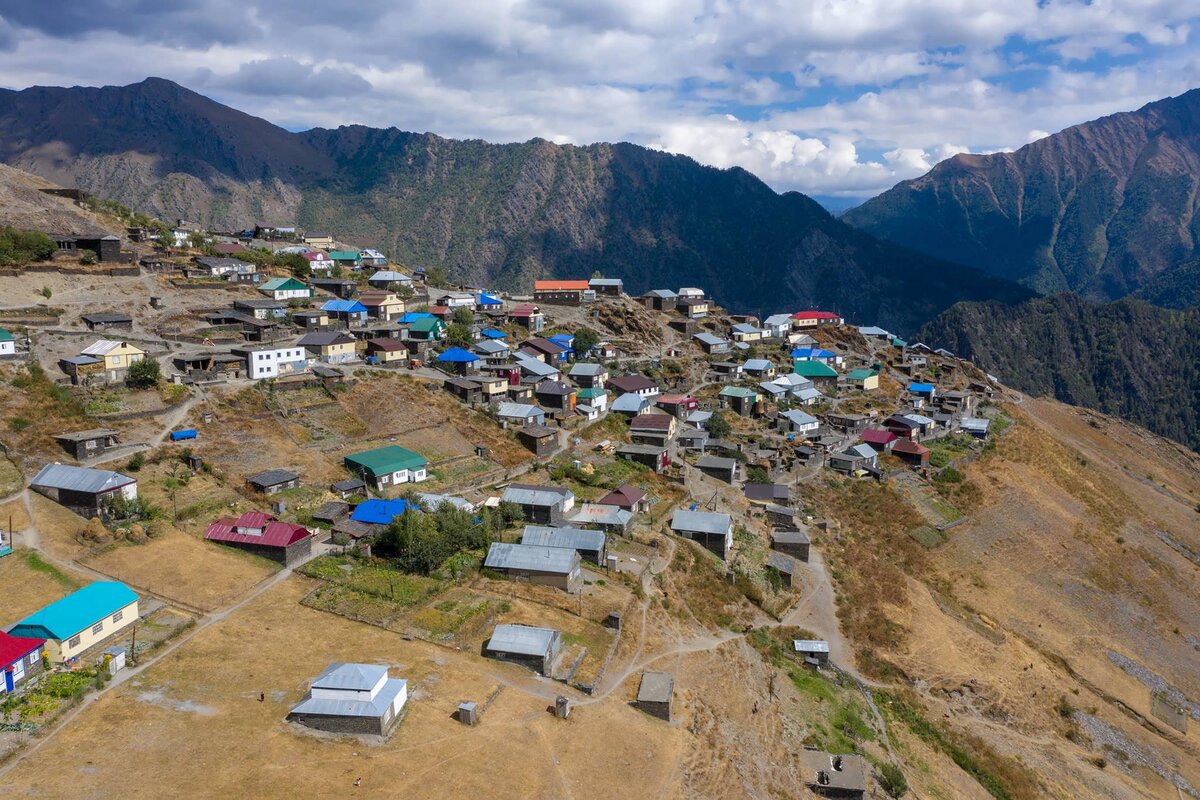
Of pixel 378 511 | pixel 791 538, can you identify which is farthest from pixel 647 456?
pixel 378 511

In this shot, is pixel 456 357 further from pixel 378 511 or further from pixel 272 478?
pixel 378 511

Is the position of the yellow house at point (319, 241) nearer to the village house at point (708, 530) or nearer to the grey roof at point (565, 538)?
the village house at point (708, 530)

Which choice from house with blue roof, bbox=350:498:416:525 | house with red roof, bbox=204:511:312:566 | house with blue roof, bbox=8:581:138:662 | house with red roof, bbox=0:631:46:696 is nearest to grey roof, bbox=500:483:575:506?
house with blue roof, bbox=350:498:416:525

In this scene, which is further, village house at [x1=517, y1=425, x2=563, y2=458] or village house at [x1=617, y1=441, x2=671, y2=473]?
village house at [x1=617, y1=441, x2=671, y2=473]

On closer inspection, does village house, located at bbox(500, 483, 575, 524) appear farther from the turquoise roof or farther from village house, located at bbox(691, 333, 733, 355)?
village house, located at bbox(691, 333, 733, 355)

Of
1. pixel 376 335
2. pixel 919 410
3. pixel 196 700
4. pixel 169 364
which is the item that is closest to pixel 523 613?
pixel 196 700

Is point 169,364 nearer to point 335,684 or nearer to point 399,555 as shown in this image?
point 399,555

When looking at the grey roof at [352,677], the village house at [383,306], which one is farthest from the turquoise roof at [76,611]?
the village house at [383,306]
